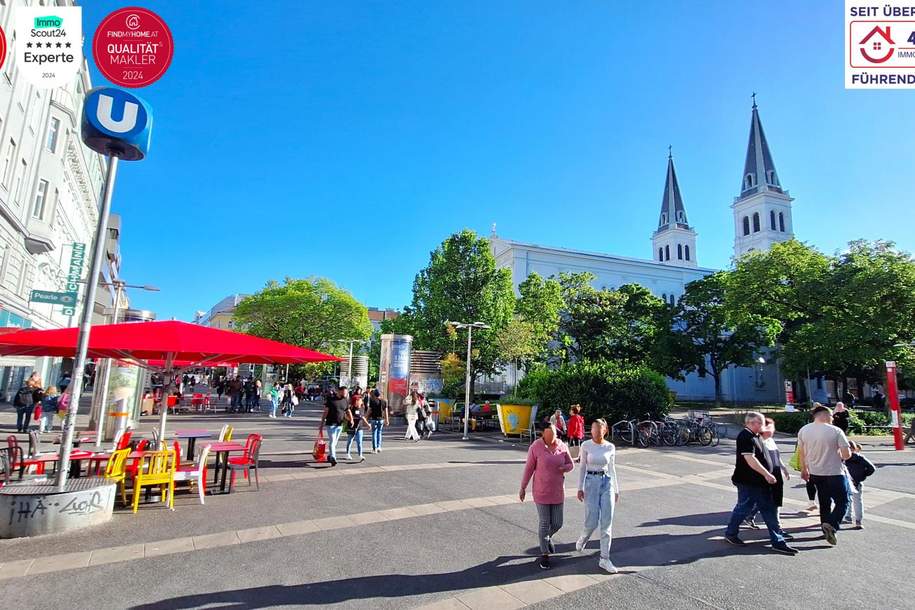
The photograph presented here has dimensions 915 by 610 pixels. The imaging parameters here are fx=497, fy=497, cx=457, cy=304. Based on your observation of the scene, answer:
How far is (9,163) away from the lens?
21.4m

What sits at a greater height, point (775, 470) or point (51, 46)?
point (51, 46)

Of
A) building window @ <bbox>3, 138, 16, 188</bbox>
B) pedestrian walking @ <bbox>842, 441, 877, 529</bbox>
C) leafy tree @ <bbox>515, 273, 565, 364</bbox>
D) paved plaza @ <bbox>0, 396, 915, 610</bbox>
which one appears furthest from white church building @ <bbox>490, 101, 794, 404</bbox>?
paved plaza @ <bbox>0, 396, 915, 610</bbox>

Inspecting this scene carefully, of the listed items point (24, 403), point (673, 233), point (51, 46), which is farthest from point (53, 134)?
point (673, 233)

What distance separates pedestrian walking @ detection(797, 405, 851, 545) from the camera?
6.44m

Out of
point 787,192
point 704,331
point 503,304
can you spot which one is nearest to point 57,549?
point 503,304

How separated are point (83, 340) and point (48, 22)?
14.0 ft

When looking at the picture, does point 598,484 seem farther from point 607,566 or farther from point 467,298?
point 467,298

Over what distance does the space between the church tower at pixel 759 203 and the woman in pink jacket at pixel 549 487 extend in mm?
79791

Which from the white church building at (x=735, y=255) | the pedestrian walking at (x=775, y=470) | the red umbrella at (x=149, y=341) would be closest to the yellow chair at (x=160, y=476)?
the red umbrella at (x=149, y=341)

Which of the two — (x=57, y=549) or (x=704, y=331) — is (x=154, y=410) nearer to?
(x=57, y=549)

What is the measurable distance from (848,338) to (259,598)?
25.1m

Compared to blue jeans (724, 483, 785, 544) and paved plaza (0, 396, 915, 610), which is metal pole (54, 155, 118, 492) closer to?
paved plaza (0, 396, 915, 610)

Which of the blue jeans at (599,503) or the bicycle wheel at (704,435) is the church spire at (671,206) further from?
the blue jeans at (599,503)

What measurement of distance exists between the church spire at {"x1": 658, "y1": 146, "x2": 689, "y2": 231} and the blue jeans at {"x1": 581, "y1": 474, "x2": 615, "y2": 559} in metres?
92.7
